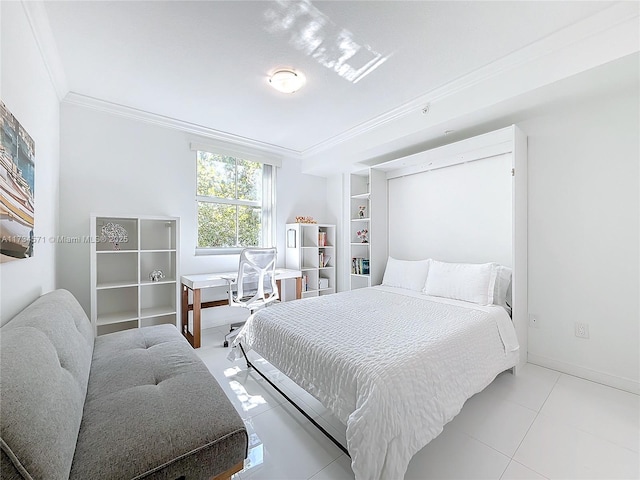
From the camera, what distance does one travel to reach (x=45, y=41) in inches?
73.3

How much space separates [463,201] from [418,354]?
2163 mm

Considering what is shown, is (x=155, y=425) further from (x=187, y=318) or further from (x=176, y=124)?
(x=176, y=124)

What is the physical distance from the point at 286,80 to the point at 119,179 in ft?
7.10

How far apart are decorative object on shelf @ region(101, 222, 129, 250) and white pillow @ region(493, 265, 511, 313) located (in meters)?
3.71

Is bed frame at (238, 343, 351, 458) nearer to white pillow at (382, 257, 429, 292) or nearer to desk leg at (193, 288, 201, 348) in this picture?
desk leg at (193, 288, 201, 348)

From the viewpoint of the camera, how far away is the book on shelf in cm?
378

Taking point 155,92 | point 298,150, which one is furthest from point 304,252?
point 155,92

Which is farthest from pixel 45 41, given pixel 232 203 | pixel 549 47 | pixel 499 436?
pixel 499 436

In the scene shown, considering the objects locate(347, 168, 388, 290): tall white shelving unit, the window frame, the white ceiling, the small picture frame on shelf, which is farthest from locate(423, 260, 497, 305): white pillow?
the window frame

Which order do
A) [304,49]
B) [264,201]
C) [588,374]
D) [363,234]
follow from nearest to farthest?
[304,49], [588,374], [363,234], [264,201]

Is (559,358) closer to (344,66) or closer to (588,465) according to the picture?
(588,465)

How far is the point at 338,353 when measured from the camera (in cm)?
148

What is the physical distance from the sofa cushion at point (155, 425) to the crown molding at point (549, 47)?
2.90 metres

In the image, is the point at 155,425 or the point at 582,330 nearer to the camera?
the point at 155,425
